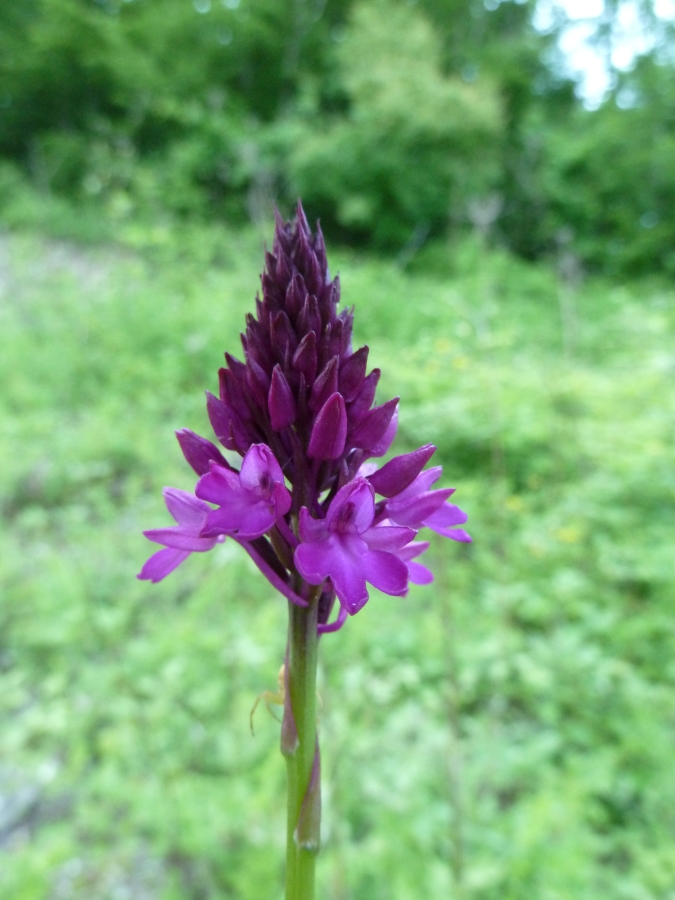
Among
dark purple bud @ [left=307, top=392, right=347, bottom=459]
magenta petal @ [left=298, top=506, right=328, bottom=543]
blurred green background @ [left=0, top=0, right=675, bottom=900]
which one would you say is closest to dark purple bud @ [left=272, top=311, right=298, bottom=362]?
dark purple bud @ [left=307, top=392, right=347, bottom=459]

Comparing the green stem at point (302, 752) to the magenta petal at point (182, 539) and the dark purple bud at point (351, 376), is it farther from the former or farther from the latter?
the dark purple bud at point (351, 376)

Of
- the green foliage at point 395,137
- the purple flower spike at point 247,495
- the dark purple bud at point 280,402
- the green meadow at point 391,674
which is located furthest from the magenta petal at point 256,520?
the green foliage at point 395,137

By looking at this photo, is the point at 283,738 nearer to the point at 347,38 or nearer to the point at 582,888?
the point at 582,888

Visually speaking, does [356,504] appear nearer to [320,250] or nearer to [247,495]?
[247,495]

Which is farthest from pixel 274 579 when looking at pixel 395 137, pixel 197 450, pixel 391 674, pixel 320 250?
pixel 395 137

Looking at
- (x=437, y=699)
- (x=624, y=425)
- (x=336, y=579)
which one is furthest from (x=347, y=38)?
(x=336, y=579)

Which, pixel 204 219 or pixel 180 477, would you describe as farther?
pixel 204 219

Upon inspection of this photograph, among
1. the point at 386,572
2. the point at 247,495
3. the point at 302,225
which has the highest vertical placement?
the point at 302,225
